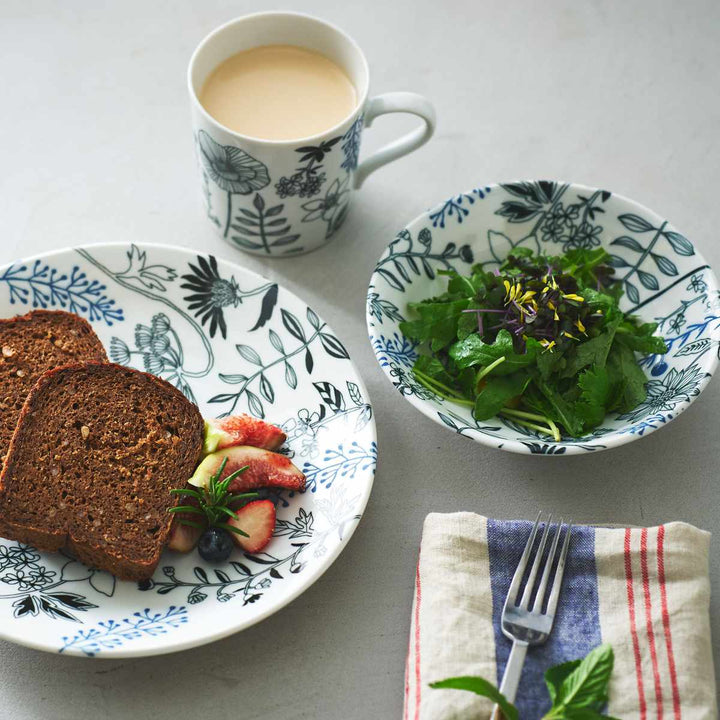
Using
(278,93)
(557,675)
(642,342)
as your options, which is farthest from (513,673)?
(278,93)

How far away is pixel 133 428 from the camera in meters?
1.78

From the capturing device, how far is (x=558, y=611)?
64.6 inches

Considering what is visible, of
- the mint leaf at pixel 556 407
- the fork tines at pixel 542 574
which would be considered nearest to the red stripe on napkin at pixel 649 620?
the fork tines at pixel 542 574

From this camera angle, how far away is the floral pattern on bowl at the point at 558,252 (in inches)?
71.3

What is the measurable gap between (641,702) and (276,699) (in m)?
0.65

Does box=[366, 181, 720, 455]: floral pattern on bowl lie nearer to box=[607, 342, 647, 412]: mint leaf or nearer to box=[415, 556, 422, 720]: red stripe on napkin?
box=[607, 342, 647, 412]: mint leaf

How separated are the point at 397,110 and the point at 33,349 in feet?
3.24

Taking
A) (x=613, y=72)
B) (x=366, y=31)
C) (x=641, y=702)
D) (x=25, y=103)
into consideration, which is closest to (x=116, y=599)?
(x=641, y=702)

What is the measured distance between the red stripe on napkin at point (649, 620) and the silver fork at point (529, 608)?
0.46 feet

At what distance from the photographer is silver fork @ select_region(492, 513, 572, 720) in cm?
154

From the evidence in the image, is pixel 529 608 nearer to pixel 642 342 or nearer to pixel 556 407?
pixel 556 407

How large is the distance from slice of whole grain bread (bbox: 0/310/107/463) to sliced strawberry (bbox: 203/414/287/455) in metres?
0.32

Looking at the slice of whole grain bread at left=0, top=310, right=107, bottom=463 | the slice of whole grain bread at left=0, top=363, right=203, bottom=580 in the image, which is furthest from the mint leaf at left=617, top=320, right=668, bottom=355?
the slice of whole grain bread at left=0, top=310, right=107, bottom=463

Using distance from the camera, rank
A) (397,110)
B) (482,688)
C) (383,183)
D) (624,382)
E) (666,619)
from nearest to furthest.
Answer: (482,688), (666,619), (624,382), (397,110), (383,183)
